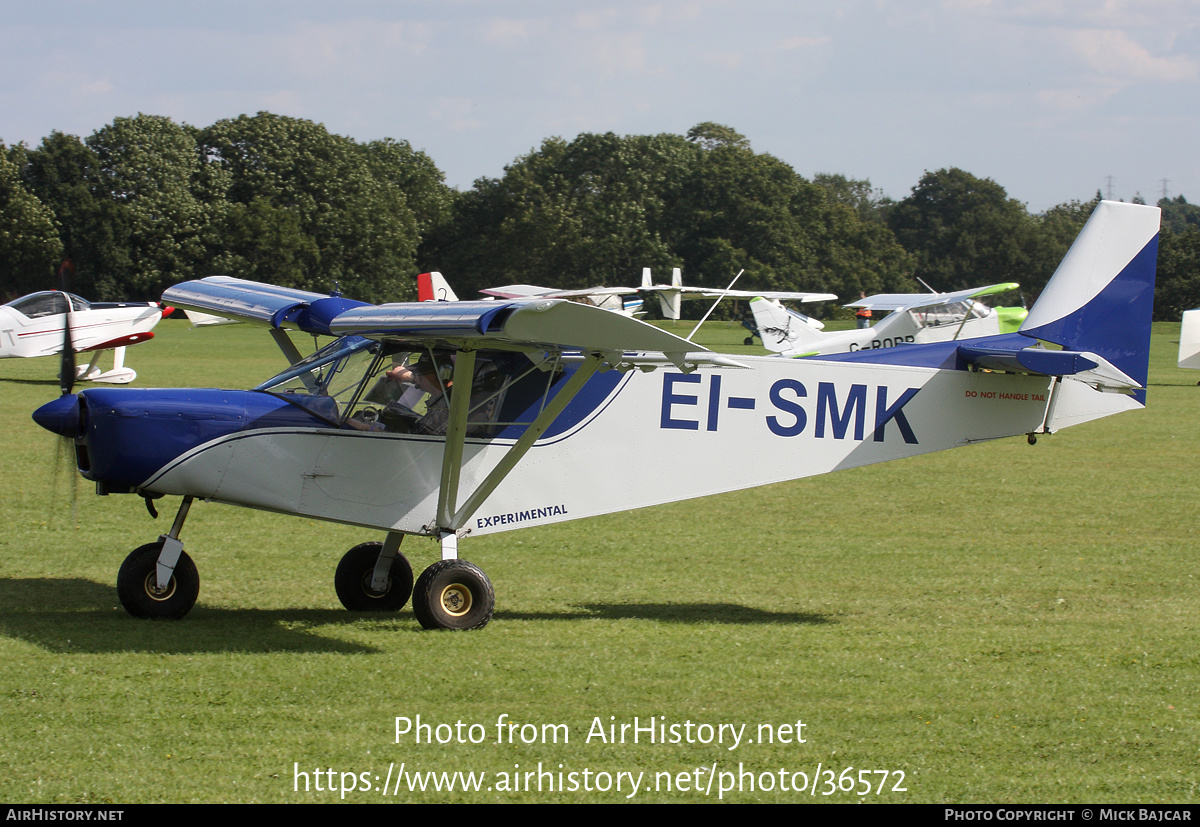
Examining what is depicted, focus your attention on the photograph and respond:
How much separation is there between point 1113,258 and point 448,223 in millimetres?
82898

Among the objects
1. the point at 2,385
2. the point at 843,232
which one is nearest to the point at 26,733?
the point at 2,385

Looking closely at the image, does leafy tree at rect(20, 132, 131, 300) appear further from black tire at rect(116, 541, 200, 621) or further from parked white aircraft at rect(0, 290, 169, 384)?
black tire at rect(116, 541, 200, 621)

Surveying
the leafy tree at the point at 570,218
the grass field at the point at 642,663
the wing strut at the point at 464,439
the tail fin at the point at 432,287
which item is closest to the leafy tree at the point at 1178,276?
the leafy tree at the point at 570,218

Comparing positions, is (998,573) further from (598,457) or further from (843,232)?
(843,232)

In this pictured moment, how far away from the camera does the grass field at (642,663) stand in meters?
4.86

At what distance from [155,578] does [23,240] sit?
192ft

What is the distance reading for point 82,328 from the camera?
85.9ft

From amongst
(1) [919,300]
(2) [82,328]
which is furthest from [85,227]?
(1) [919,300]

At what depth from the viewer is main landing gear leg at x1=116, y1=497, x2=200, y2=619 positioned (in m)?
7.21

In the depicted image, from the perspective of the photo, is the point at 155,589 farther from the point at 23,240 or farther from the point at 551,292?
the point at 23,240

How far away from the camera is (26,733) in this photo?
5168 millimetres

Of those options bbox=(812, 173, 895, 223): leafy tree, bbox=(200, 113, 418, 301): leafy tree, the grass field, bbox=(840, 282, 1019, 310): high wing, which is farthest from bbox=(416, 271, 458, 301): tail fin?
bbox=(812, 173, 895, 223): leafy tree

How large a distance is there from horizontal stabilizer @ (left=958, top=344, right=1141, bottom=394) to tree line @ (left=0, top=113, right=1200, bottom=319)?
58.2 metres

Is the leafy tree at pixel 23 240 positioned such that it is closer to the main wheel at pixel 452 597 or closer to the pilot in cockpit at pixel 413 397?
the pilot in cockpit at pixel 413 397
